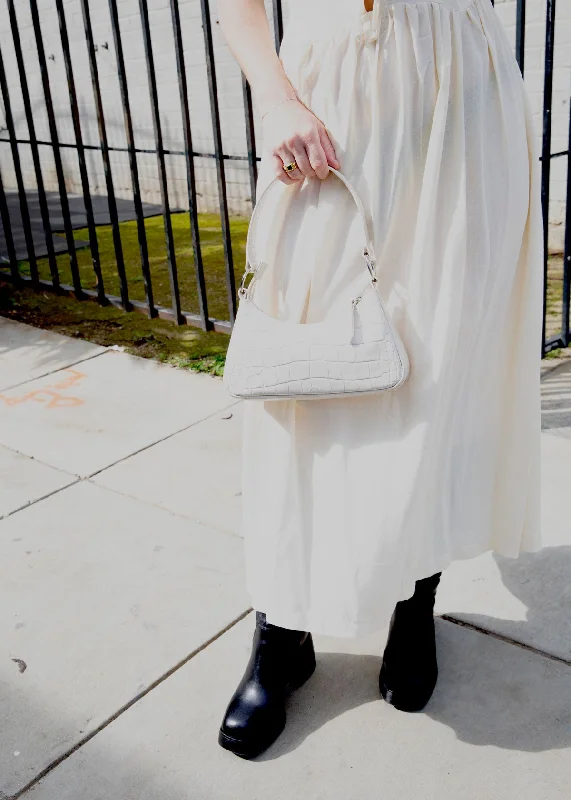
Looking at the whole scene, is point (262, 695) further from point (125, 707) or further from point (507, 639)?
point (507, 639)

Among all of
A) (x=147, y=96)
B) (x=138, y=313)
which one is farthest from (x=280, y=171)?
(x=147, y=96)

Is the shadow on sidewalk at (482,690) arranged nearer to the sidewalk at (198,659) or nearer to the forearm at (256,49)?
the sidewalk at (198,659)

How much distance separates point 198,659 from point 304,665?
0.89ft

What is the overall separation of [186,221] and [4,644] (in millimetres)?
5812

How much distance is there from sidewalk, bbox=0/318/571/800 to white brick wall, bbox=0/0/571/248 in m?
4.00

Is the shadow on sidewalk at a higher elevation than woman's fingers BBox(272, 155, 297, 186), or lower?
lower

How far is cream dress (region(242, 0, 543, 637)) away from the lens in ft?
4.62

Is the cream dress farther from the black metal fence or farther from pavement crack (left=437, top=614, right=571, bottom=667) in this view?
the black metal fence

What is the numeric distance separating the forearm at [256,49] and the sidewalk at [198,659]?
48.7 inches

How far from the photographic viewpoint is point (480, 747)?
1646 millimetres

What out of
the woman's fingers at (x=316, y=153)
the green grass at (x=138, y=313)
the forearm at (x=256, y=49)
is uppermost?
the forearm at (x=256, y=49)

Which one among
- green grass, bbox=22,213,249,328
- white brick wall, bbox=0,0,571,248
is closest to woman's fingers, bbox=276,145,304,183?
green grass, bbox=22,213,249,328

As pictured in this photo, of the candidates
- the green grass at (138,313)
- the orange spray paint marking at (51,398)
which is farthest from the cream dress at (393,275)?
the green grass at (138,313)

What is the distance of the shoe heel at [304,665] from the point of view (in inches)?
70.7
